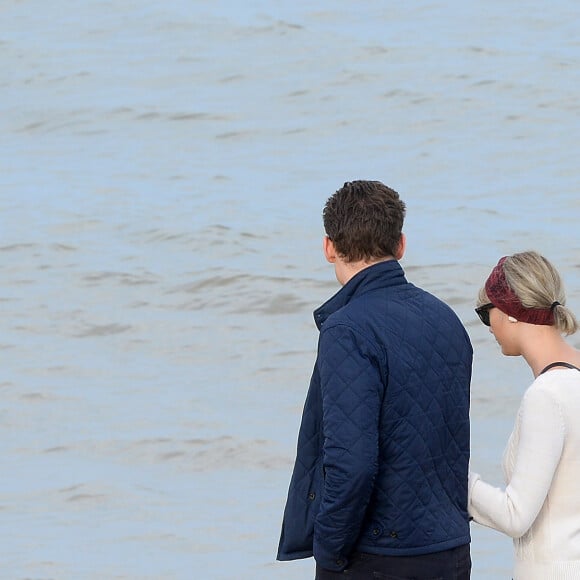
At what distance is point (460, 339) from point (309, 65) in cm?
1697

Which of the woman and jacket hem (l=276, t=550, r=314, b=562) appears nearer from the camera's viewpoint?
the woman

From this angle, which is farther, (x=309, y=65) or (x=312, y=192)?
(x=309, y=65)

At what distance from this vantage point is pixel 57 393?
7.88 meters

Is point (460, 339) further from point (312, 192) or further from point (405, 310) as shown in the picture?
point (312, 192)

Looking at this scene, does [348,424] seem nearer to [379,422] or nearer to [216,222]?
[379,422]

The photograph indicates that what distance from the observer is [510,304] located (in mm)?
2584

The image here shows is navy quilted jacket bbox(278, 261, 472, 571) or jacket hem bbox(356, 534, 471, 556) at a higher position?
navy quilted jacket bbox(278, 261, 472, 571)

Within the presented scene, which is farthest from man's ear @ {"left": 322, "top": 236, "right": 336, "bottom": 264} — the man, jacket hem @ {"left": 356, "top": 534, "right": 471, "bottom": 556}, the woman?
jacket hem @ {"left": 356, "top": 534, "right": 471, "bottom": 556}

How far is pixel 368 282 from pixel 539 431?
0.45m

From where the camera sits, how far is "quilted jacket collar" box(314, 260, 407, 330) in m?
2.62

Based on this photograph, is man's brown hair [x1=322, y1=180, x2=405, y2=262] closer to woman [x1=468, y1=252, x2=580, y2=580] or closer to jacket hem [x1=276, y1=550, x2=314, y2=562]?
woman [x1=468, y1=252, x2=580, y2=580]

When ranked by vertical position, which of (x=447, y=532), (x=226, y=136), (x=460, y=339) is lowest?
(x=226, y=136)

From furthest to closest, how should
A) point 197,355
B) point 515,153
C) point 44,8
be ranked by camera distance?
1. point 44,8
2. point 515,153
3. point 197,355

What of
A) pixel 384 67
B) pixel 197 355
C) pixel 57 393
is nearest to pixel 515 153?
pixel 384 67
